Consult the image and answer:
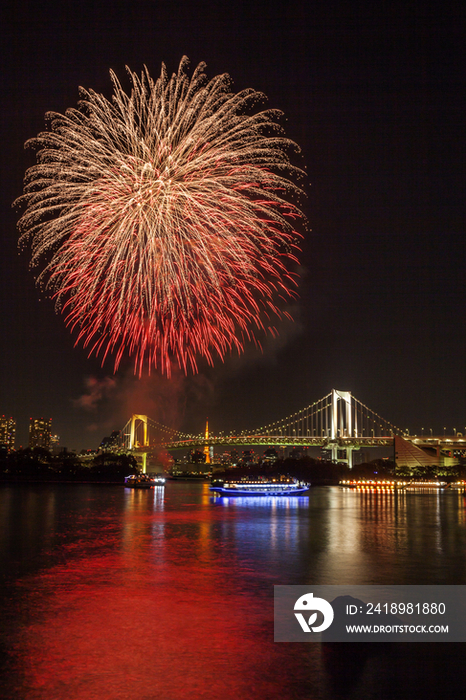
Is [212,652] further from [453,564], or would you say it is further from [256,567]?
[453,564]

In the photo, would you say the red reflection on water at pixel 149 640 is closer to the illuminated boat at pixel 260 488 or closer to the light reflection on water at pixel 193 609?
the light reflection on water at pixel 193 609

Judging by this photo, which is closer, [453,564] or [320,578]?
[320,578]

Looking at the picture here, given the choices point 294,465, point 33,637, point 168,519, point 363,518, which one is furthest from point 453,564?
point 294,465

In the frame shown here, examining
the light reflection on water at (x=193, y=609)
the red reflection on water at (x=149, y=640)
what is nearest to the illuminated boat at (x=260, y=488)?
the light reflection on water at (x=193, y=609)

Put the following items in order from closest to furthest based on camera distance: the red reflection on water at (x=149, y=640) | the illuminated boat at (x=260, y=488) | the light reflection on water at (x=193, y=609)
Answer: the red reflection on water at (x=149, y=640)
the light reflection on water at (x=193, y=609)
the illuminated boat at (x=260, y=488)

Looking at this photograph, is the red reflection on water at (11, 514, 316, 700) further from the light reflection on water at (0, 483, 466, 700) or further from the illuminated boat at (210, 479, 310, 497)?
the illuminated boat at (210, 479, 310, 497)

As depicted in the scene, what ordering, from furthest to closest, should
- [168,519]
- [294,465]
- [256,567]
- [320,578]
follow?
[294,465] < [168,519] < [256,567] < [320,578]

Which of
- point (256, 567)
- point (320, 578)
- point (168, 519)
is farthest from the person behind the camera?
point (168, 519)

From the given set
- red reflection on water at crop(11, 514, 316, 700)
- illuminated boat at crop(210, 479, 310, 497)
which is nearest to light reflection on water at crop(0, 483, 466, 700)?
red reflection on water at crop(11, 514, 316, 700)

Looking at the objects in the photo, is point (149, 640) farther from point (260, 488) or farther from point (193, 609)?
point (260, 488)
